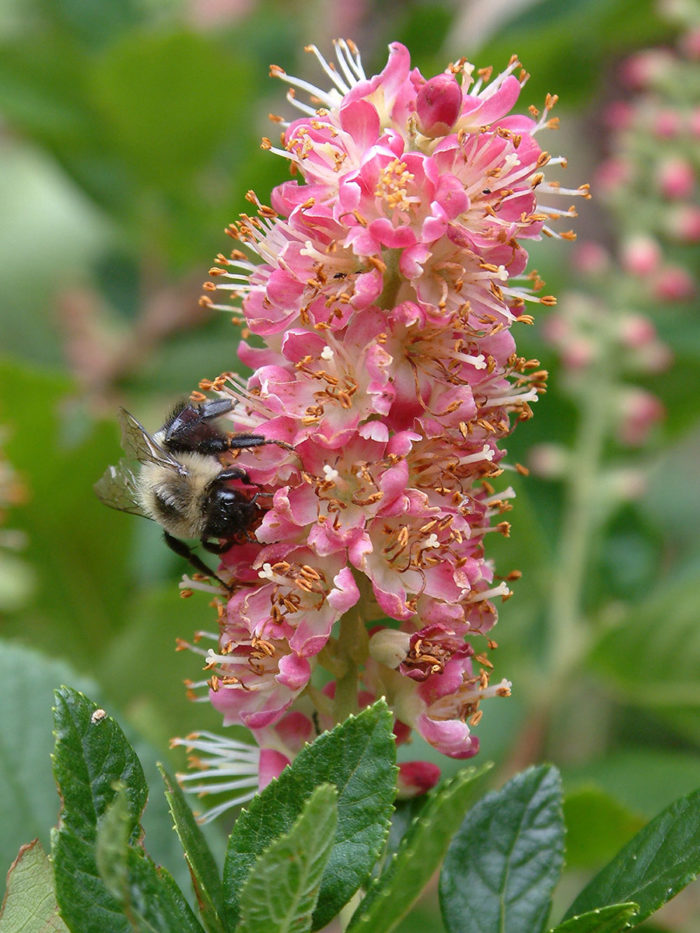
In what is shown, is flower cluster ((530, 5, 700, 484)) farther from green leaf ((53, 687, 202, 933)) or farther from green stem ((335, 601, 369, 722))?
green leaf ((53, 687, 202, 933))

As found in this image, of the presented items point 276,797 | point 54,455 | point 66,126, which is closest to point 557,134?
point 66,126

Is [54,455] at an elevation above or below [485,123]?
above

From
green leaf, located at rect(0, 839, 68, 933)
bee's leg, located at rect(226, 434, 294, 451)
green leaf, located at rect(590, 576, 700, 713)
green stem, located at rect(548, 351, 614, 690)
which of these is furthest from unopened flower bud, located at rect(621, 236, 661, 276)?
green leaf, located at rect(0, 839, 68, 933)

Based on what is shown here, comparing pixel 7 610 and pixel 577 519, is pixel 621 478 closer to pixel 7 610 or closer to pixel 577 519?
pixel 577 519

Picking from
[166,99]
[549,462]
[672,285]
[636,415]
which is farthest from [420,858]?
[166,99]

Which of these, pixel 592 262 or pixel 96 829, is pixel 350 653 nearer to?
pixel 96 829

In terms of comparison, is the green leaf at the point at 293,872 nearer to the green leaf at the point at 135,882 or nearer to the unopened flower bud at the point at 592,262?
the green leaf at the point at 135,882

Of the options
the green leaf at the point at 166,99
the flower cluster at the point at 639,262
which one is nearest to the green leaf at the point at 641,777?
the flower cluster at the point at 639,262
